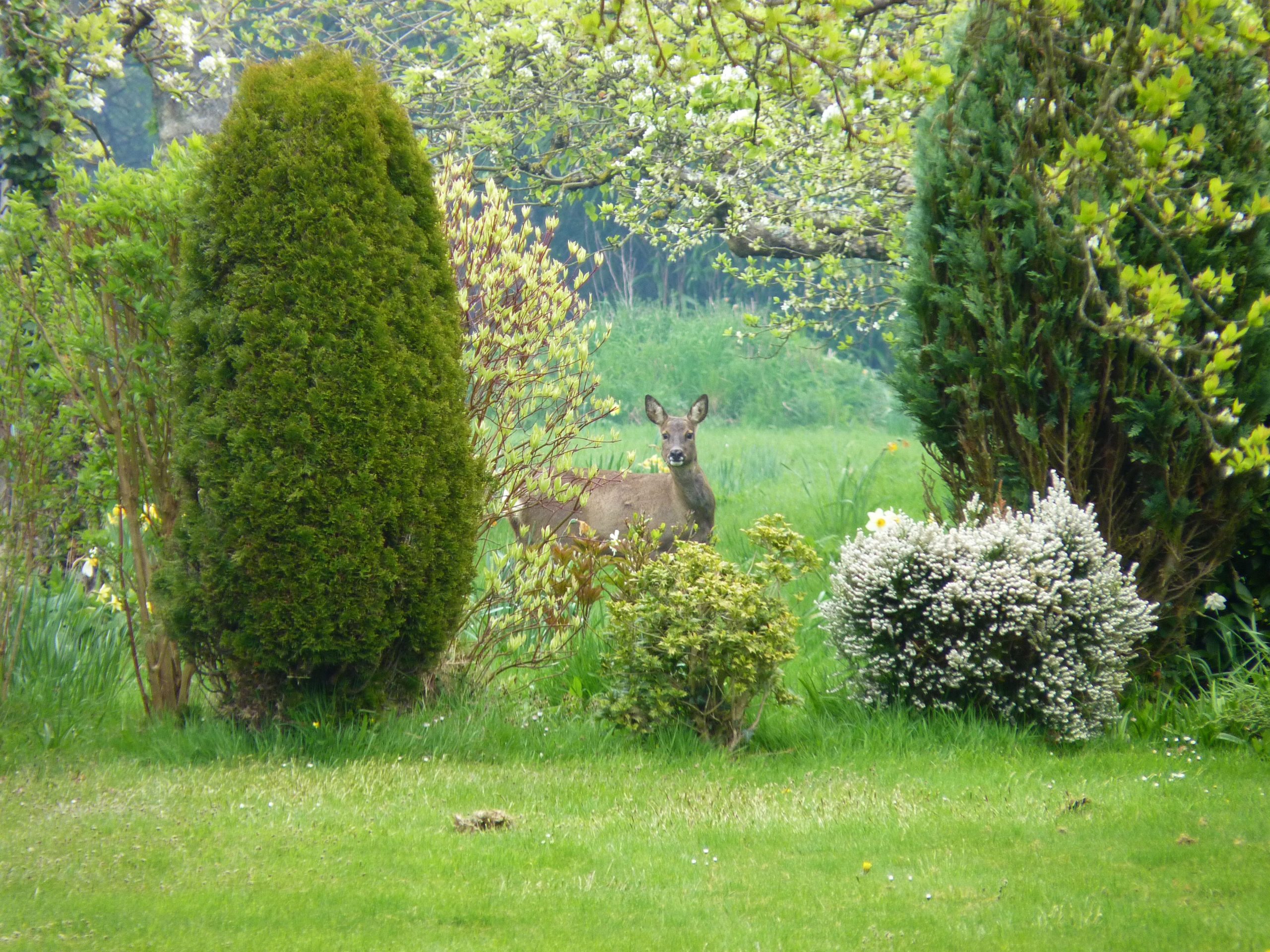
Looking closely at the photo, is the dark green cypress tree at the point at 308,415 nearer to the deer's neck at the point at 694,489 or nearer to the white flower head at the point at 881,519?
the white flower head at the point at 881,519

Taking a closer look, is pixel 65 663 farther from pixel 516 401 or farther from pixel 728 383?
pixel 728 383

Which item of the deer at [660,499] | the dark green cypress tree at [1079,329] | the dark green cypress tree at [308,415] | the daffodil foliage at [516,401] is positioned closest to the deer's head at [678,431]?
the deer at [660,499]

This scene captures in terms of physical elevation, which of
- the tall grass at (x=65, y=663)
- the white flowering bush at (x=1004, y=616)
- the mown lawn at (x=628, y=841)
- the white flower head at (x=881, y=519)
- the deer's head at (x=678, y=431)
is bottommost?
the mown lawn at (x=628, y=841)

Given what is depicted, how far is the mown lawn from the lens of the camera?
3.93 metres

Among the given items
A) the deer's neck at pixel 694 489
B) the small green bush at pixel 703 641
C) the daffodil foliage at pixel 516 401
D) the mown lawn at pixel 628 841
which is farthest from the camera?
the deer's neck at pixel 694 489

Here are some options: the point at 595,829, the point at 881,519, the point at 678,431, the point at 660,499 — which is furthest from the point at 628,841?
the point at 660,499

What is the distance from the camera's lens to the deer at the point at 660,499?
31.8 feet

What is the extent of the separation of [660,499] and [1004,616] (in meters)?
4.58

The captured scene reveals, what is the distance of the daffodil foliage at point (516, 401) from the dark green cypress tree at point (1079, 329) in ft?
7.48

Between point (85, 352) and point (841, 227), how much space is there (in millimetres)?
7431

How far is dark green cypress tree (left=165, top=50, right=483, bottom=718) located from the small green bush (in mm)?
950

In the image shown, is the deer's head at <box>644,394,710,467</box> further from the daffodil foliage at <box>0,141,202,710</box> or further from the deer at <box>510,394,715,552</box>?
the daffodil foliage at <box>0,141,202,710</box>

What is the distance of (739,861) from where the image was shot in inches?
180

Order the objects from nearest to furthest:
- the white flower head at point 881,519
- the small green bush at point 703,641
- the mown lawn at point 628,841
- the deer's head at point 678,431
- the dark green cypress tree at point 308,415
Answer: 1. the mown lawn at point 628,841
2. the dark green cypress tree at point 308,415
3. the small green bush at point 703,641
4. the white flower head at point 881,519
5. the deer's head at point 678,431
